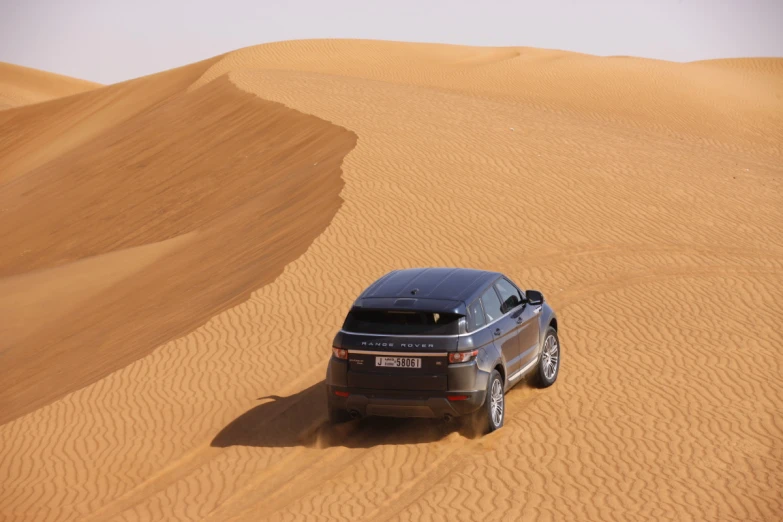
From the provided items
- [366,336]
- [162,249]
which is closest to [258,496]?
[366,336]

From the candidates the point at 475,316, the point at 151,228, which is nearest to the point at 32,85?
the point at 151,228

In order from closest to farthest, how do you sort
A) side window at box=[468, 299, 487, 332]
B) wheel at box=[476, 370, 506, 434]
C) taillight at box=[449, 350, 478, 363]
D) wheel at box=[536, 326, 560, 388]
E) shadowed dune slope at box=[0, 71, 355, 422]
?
taillight at box=[449, 350, 478, 363], side window at box=[468, 299, 487, 332], wheel at box=[476, 370, 506, 434], wheel at box=[536, 326, 560, 388], shadowed dune slope at box=[0, 71, 355, 422]

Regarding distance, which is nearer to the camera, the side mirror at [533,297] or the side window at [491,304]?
the side window at [491,304]

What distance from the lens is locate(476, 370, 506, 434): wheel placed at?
8906mm

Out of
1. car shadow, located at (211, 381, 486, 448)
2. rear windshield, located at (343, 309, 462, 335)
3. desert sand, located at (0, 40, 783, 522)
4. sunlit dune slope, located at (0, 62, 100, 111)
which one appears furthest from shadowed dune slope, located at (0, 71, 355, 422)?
sunlit dune slope, located at (0, 62, 100, 111)

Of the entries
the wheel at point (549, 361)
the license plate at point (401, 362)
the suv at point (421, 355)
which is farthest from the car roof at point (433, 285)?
the wheel at point (549, 361)

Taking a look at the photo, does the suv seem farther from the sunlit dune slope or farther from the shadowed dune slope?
the sunlit dune slope

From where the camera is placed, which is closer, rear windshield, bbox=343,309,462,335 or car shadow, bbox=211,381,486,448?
rear windshield, bbox=343,309,462,335

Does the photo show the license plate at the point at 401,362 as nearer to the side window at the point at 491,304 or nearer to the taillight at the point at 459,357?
the taillight at the point at 459,357

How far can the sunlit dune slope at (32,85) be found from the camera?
99438 millimetres

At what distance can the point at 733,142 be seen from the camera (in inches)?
1447

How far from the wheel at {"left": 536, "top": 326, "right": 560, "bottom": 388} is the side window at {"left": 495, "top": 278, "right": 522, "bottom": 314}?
785 mm

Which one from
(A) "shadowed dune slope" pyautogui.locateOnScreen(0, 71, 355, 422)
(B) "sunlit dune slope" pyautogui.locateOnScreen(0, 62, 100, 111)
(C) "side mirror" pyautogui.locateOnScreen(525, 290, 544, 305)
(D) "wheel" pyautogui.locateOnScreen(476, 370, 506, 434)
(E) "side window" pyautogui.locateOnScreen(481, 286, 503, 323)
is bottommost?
(B) "sunlit dune slope" pyautogui.locateOnScreen(0, 62, 100, 111)

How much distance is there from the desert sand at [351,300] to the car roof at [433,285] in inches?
58.6
